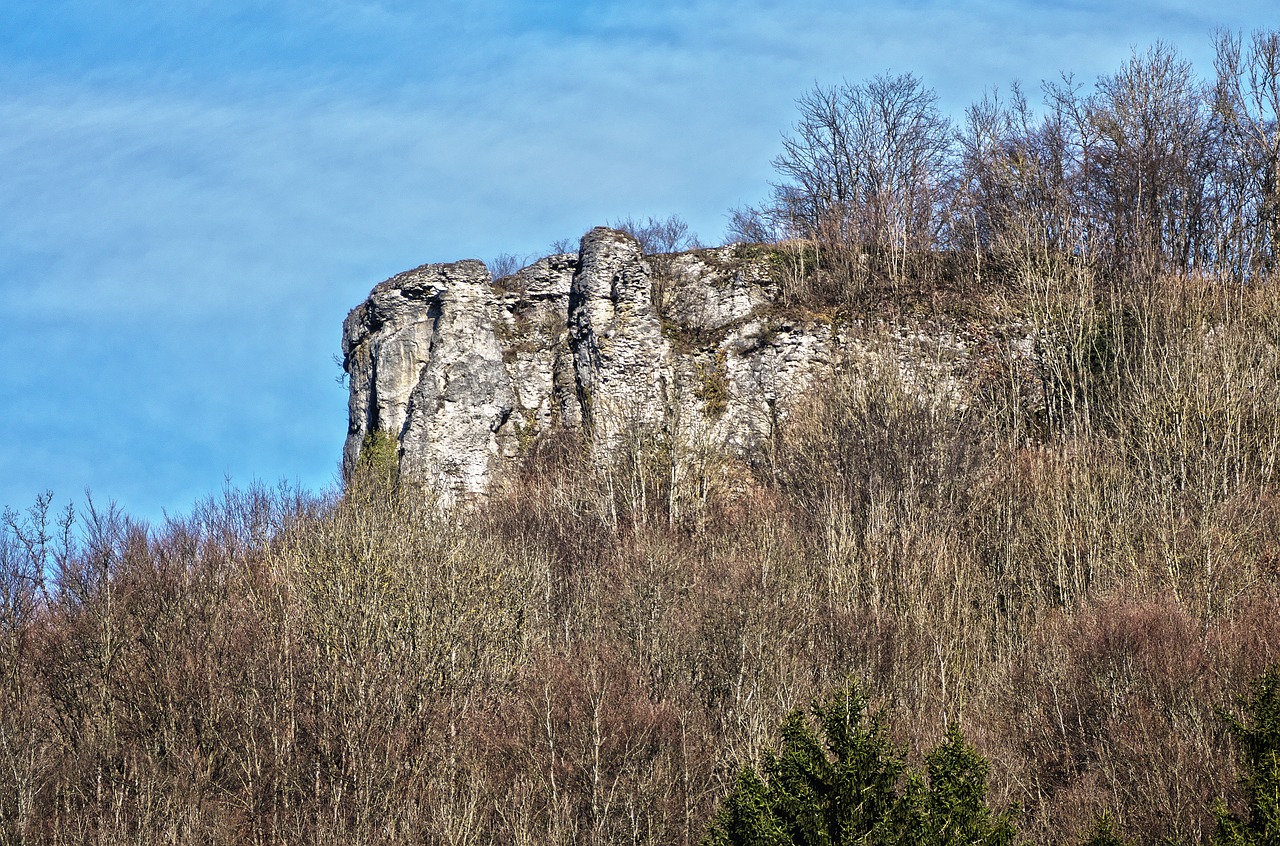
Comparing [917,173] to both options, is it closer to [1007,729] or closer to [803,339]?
[803,339]

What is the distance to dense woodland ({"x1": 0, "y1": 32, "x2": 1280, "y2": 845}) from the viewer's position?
20.4 metres

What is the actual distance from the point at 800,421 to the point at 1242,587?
1205cm

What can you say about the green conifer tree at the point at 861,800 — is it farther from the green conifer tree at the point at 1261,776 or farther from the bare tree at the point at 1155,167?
the bare tree at the point at 1155,167

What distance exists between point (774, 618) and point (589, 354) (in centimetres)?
1446

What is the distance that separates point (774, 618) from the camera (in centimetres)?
2545

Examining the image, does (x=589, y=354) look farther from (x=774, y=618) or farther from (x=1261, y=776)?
(x=1261, y=776)

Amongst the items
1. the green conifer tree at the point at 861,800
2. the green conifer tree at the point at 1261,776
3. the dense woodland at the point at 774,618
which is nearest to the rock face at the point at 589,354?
the dense woodland at the point at 774,618

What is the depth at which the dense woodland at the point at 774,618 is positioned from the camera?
66.8 feet

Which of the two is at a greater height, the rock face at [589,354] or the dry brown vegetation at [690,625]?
the rock face at [589,354]

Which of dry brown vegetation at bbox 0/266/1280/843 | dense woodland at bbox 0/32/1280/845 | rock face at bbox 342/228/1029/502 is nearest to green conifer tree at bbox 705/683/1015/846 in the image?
dense woodland at bbox 0/32/1280/845

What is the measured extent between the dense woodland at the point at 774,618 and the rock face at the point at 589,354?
120cm

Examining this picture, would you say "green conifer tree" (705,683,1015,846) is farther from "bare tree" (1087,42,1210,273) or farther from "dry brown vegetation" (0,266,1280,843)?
"bare tree" (1087,42,1210,273)

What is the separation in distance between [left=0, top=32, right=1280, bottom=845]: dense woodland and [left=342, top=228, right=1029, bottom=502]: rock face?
1197 millimetres

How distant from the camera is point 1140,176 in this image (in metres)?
39.0
